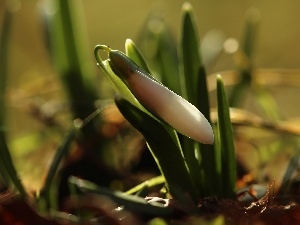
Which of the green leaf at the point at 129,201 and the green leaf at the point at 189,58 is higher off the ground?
the green leaf at the point at 189,58

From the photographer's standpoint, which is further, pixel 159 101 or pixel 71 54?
pixel 71 54

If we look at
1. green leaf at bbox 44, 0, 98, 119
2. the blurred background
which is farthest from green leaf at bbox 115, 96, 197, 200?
the blurred background

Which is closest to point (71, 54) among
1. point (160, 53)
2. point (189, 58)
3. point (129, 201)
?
point (160, 53)

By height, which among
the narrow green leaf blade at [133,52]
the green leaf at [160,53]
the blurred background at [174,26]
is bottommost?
the blurred background at [174,26]

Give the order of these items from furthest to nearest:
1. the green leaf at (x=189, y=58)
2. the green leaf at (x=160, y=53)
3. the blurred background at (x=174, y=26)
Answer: the blurred background at (x=174, y=26), the green leaf at (x=160, y=53), the green leaf at (x=189, y=58)

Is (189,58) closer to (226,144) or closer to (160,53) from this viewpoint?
(226,144)

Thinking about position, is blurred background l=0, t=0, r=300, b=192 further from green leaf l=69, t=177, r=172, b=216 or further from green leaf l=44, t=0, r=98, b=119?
green leaf l=69, t=177, r=172, b=216

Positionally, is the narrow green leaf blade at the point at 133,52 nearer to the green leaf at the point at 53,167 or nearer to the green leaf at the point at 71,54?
the green leaf at the point at 53,167

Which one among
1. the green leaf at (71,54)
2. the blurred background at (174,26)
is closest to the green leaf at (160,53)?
the green leaf at (71,54)
